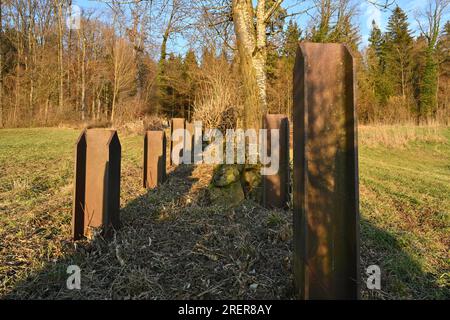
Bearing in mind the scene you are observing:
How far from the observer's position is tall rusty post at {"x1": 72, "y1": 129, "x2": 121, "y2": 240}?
2633mm

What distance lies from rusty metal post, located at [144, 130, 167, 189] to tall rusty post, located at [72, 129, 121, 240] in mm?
2032

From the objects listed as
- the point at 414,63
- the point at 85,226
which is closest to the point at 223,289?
the point at 85,226

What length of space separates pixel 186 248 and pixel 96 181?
1.08 metres

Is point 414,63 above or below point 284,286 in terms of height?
above

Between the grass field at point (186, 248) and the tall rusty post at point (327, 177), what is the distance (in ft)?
1.15

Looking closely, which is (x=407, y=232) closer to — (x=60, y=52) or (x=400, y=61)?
(x=60, y=52)

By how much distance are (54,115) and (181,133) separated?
797 inches

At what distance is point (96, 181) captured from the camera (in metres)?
2.75

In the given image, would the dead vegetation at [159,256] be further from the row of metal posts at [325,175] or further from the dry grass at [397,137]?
the dry grass at [397,137]

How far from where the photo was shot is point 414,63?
1373 inches

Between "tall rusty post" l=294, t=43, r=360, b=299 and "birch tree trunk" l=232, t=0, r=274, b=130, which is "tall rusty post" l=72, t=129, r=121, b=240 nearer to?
"tall rusty post" l=294, t=43, r=360, b=299

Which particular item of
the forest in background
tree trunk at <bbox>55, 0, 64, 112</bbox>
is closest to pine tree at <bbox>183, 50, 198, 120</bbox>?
the forest in background
